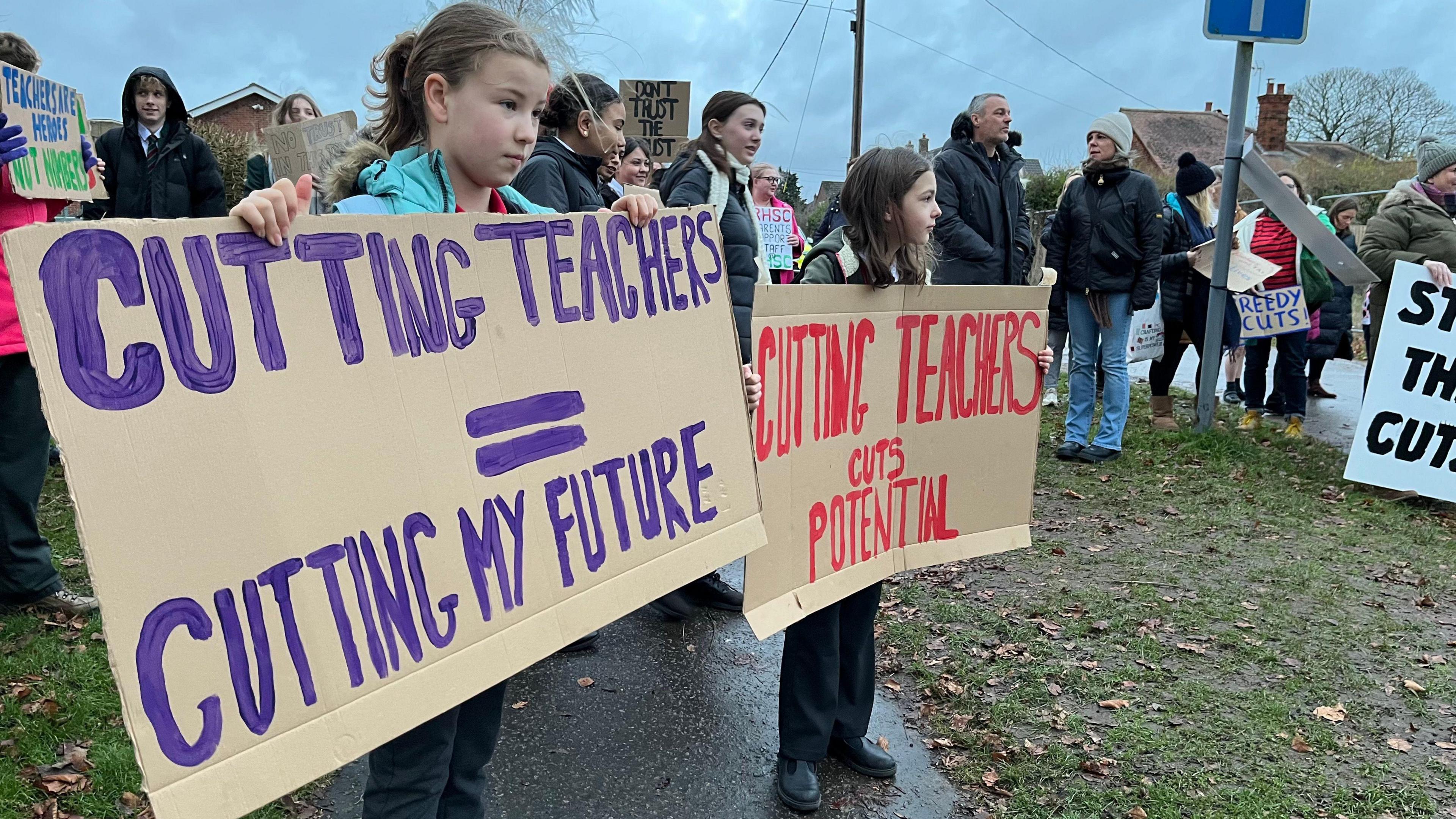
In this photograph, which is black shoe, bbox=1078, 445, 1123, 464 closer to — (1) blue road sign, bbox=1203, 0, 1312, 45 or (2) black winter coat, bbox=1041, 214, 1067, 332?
(2) black winter coat, bbox=1041, 214, 1067, 332

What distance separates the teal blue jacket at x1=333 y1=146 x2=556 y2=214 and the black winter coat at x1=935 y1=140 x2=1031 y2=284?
14.5 feet

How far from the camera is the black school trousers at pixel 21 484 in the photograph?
3.68 meters

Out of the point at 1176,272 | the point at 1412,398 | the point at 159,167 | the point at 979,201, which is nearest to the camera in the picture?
the point at 159,167

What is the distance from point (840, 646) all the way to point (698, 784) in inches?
23.4

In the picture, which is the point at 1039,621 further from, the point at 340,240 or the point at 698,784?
the point at 340,240

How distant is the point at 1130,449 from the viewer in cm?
762

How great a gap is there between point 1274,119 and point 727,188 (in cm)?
5084

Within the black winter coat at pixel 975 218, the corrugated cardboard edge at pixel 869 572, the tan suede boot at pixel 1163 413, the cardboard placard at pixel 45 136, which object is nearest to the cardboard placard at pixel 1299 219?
the tan suede boot at pixel 1163 413

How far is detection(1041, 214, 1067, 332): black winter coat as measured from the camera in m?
7.31

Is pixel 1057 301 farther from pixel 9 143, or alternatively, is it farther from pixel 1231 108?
pixel 9 143

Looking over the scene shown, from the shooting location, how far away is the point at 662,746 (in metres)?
3.36

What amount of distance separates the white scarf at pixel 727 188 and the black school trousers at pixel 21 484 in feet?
7.93

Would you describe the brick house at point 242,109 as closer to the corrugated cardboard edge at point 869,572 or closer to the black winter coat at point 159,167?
the black winter coat at point 159,167

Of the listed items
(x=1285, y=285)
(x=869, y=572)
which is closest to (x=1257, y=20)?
(x=1285, y=285)
